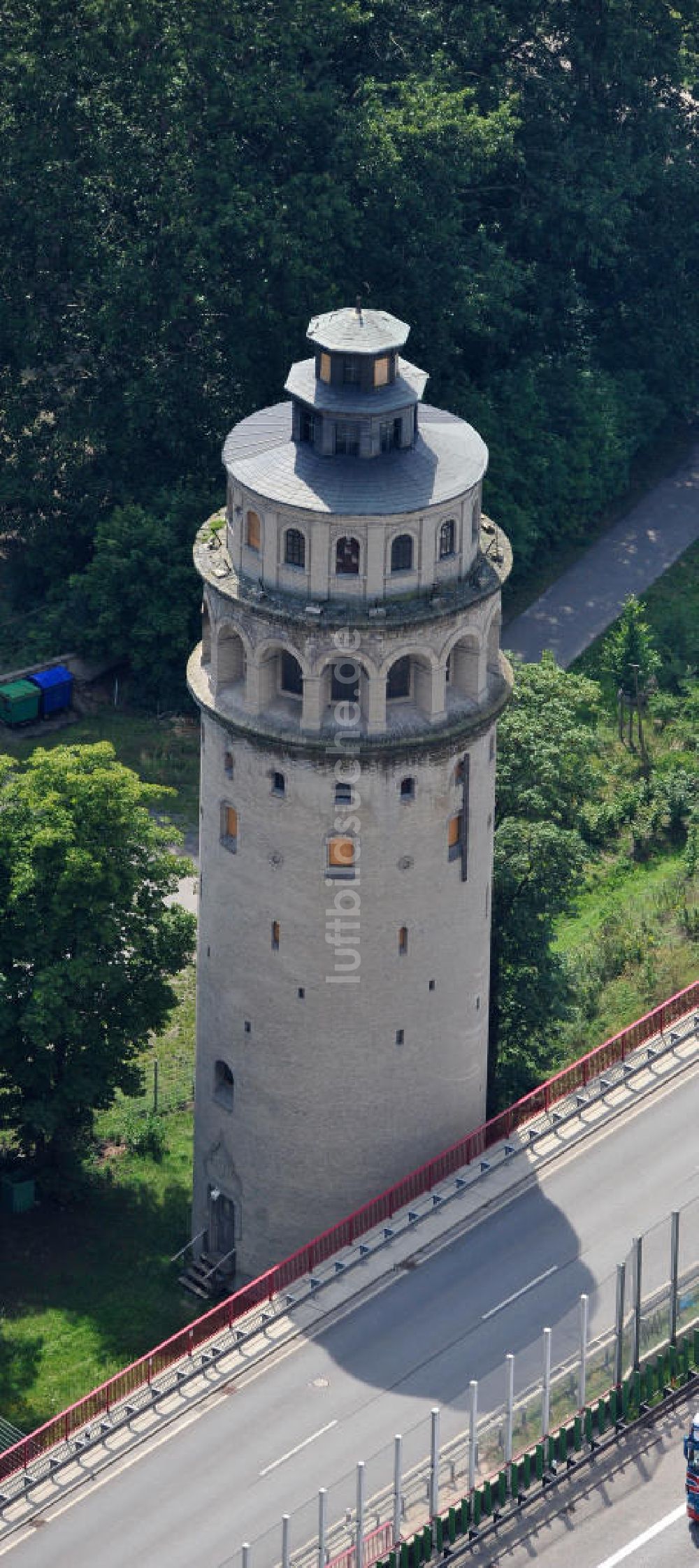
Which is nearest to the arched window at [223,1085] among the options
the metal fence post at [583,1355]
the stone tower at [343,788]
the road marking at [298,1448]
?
the stone tower at [343,788]

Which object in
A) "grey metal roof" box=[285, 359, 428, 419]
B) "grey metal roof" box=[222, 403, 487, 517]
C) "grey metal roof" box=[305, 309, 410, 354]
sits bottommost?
"grey metal roof" box=[222, 403, 487, 517]

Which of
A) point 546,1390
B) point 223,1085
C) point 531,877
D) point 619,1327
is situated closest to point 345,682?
point 223,1085

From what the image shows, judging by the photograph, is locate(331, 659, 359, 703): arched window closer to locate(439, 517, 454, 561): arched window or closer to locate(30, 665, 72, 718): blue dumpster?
locate(439, 517, 454, 561): arched window

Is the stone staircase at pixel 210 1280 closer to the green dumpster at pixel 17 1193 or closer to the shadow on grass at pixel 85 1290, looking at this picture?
the shadow on grass at pixel 85 1290

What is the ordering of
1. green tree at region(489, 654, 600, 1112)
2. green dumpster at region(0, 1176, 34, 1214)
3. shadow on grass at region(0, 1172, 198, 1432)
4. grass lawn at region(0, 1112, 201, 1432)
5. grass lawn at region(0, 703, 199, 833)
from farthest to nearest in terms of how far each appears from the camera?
grass lawn at region(0, 703, 199, 833)
green dumpster at region(0, 1176, 34, 1214)
green tree at region(489, 654, 600, 1112)
grass lawn at region(0, 1112, 201, 1432)
shadow on grass at region(0, 1172, 198, 1432)

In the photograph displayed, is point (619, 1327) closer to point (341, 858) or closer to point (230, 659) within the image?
point (341, 858)

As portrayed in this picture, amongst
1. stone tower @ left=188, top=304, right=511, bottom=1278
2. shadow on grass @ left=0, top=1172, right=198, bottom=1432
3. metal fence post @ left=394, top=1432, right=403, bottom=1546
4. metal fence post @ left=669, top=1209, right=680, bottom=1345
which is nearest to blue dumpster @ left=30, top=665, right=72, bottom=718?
shadow on grass @ left=0, top=1172, right=198, bottom=1432
